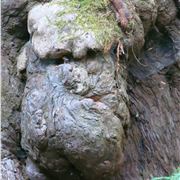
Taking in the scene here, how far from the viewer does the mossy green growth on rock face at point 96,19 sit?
2930 millimetres

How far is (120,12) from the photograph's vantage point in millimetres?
3131

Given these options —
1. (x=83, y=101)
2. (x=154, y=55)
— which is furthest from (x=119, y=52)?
(x=154, y=55)

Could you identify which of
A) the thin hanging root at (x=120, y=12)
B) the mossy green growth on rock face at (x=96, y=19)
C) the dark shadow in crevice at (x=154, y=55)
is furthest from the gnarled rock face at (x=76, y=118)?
the dark shadow in crevice at (x=154, y=55)

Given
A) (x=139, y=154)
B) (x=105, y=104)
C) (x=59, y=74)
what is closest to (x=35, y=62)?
(x=59, y=74)

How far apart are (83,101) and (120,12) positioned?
2.10ft

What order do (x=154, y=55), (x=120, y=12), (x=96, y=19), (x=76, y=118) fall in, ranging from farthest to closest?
(x=154, y=55), (x=120, y=12), (x=96, y=19), (x=76, y=118)

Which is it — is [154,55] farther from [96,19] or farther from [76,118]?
[76,118]

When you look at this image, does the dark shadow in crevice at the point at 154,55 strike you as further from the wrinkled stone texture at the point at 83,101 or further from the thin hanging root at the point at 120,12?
the thin hanging root at the point at 120,12

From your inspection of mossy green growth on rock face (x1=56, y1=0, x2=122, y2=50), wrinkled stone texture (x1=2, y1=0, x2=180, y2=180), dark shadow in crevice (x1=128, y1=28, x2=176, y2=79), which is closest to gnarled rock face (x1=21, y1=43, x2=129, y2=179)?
wrinkled stone texture (x1=2, y1=0, x2=180, y2=180)

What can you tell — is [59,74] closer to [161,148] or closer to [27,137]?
[27,137]

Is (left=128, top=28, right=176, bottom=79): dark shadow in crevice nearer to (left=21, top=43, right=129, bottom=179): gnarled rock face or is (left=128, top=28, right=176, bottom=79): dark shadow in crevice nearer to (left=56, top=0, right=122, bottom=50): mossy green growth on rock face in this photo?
(left=56, top=0, right=122, bottom=50): mossy green growth on rock face

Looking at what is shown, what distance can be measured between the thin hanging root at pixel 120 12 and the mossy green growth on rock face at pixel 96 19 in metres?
0.03

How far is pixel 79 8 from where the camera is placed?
303 centimetres

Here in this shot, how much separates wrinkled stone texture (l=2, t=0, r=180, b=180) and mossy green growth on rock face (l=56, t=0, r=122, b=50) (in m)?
0.04
